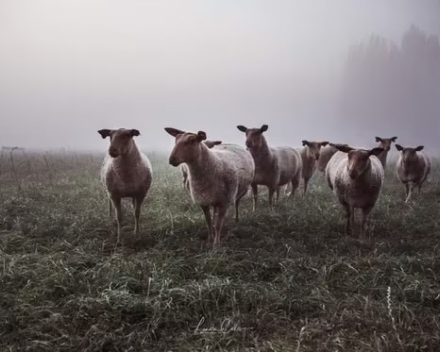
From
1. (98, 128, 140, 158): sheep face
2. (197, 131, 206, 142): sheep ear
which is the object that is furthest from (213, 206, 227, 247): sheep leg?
(98, 128, 140, 158): sheep face

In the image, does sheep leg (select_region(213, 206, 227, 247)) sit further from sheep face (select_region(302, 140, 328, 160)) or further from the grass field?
sheep face (select_region(302, 140, 328, 160))

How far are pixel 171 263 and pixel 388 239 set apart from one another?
3631 mm

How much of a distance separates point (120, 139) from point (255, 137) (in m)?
3.46

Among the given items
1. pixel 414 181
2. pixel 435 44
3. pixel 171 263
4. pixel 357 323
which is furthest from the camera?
pixel 435 44

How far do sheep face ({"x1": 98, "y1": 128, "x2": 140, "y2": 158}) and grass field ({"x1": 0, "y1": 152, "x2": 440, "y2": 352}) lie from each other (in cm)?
138

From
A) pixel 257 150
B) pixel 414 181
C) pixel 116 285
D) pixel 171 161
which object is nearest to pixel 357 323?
pixel 116 285

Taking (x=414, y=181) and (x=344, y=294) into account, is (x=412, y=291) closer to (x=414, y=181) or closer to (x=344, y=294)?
(x=344, y=294)

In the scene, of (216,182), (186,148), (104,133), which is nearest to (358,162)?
(216,182)

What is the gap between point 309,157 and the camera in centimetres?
1145

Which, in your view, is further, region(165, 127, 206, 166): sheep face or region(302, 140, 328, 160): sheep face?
region(302, 140, 328, 160): sheep face

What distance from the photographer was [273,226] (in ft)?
21.6

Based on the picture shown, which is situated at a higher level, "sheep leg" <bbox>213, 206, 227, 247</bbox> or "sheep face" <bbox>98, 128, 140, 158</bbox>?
"sheep face" <bbox>98, 128, 140, 158</bbox>

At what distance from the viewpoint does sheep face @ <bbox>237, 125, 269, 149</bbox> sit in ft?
27.5
